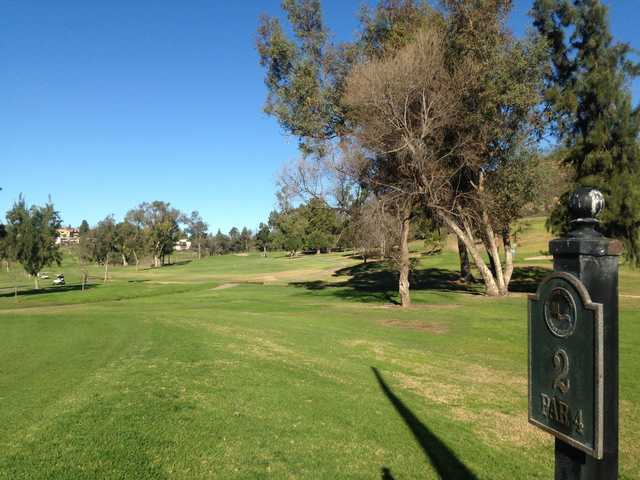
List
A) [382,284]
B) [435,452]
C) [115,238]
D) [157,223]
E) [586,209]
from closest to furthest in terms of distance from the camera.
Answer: [586,209] → [435,452] → [382,284] → [115,238] → [157,223]

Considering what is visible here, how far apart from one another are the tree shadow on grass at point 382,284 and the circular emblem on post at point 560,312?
25804 mm

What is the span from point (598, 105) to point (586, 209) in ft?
95.1

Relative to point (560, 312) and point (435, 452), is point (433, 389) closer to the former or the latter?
point (435, 452)

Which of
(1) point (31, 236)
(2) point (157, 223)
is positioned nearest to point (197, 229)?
(2) point (157, 223)

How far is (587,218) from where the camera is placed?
2623 millimetres

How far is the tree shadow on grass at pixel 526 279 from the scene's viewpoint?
1279 inches

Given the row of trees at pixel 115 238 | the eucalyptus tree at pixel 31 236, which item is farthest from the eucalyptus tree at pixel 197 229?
the eucalyptus tree at pixel 31 236

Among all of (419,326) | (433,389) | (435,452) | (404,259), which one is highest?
(404,259)

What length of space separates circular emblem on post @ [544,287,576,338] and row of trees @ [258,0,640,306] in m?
21.7

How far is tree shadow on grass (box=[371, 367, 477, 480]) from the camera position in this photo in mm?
5352

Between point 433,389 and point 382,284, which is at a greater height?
point 433,389

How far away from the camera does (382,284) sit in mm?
42062

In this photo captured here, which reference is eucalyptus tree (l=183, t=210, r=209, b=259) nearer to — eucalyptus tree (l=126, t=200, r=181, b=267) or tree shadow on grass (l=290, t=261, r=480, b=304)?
eucalyptus tree (l=126, t=200, r=181, b=267)

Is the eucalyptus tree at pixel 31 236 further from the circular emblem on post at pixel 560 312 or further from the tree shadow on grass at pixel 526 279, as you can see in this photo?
the circular emblem on post at pixel 560 312
